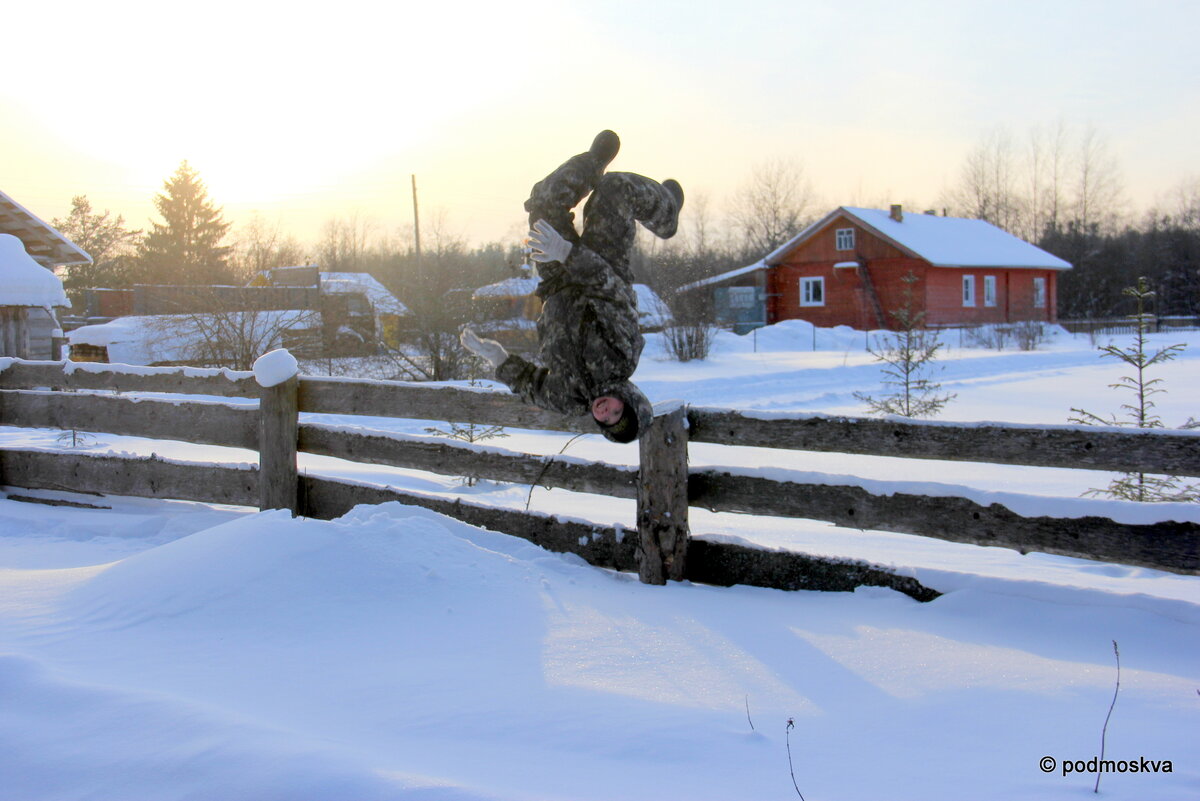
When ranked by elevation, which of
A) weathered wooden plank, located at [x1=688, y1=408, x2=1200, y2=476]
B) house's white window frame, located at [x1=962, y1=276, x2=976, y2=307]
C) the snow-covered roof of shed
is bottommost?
weathered wooden plank, located at [x1=688, y1=408, x2=1200, y2=476]

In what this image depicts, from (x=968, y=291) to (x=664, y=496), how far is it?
44249 mm

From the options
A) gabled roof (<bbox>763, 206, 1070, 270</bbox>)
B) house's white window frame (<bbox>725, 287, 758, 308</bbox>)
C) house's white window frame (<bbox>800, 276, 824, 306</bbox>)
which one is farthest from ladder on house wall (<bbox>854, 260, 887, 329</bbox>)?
house's white window frame (<bbox>725, 287, 758, 308</bbox>)

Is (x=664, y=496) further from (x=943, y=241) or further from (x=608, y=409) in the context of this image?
(x=943, y=241)

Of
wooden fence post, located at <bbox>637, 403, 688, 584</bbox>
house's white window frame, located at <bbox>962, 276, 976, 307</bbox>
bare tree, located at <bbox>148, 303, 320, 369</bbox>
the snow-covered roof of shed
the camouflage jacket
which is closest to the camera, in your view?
the camouflage jacket

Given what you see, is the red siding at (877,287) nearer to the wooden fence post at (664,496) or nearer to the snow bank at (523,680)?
the wooden fence post at (664,496)

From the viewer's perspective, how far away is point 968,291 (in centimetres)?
4481

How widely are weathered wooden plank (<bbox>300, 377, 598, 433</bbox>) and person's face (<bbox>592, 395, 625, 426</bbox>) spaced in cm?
61

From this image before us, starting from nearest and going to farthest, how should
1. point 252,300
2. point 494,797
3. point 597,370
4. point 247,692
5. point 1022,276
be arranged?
1. point 494,797
2. point 247,692
3. point 597,370
4. point 252,300
5. point 1022,276

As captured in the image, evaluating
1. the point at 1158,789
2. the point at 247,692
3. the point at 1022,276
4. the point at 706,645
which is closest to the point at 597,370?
the point at 706,645

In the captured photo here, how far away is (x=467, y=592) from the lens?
4129mm

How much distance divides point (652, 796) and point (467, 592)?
1878 mm

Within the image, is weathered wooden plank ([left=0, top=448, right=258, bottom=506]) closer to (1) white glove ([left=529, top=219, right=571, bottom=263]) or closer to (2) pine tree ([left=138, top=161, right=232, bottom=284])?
(1) white glove ([left=529, top=219, right=571, bottom=263])

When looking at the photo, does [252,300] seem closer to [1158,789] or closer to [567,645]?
[567,645]

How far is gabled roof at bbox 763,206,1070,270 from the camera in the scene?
42938mm
